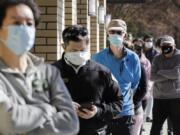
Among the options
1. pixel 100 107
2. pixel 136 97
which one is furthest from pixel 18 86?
pixel 136 97

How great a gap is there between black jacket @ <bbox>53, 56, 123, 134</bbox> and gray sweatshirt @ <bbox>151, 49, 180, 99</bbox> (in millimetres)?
3947

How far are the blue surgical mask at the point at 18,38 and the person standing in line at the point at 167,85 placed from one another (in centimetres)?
609

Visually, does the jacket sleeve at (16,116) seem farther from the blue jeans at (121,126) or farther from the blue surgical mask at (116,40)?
the blue surgical mask at (116,40)

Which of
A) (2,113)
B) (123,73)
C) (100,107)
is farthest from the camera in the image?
(123,73)

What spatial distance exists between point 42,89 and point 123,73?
3.88 m

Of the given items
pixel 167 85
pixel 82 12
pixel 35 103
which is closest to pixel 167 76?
pixel 167 85

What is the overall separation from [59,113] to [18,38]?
43 cm

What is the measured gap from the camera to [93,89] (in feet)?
18.2

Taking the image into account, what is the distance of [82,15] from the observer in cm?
1304

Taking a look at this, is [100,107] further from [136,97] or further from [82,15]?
[82,15]

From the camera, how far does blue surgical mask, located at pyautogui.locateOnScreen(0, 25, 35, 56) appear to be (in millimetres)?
3595

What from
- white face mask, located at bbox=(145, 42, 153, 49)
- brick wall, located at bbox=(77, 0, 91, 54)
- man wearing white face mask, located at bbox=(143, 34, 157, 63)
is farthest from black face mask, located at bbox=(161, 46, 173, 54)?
white face mask, located at bbox=(145, 42, 153, 49)

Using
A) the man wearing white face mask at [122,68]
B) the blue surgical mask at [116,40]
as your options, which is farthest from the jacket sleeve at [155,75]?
the blue surgical mask at [116,40]

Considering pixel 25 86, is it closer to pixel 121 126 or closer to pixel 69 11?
pixel 121 126
